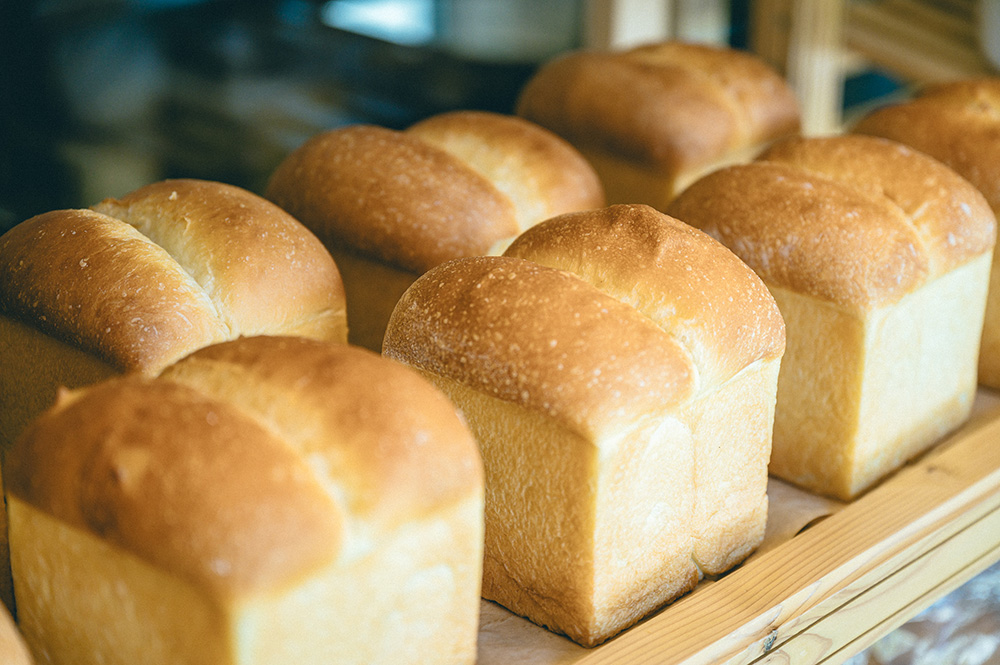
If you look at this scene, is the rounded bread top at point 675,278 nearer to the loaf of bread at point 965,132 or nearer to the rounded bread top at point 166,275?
the rounded bread top at point 166,275

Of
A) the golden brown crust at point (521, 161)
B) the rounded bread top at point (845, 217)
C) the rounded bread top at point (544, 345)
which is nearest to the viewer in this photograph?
the rounded bread top at point (544, 345)

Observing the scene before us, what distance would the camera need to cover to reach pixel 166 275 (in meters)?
1.14

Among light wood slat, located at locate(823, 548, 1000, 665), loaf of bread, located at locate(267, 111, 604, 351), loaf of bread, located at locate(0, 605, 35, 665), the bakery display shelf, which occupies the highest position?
loaf of bread, located at locate(267, 111, 604, 351)

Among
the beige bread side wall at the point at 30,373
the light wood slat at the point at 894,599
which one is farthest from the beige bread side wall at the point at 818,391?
the beige bread side wall at the point at 30,373

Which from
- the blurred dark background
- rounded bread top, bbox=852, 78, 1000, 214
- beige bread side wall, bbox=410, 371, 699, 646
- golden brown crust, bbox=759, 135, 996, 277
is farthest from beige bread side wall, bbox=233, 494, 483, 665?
the blurred dark background

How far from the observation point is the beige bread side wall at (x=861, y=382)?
1.28 meters

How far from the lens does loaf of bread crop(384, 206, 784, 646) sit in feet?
3.18

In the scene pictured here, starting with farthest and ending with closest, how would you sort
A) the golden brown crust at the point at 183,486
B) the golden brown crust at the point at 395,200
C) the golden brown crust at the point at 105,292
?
the golden brown crust at the point at 395,200 → the golden brown crust at the point at 105,292 → the golden brown crust at the point at 183,486

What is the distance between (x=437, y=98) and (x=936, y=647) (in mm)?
1587

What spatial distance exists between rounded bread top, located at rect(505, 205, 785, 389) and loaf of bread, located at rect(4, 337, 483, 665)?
0.29 meters

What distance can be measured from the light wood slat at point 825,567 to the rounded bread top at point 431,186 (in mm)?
584

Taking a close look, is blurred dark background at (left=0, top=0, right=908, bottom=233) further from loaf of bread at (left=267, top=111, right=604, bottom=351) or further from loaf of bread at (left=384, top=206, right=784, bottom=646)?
loaf of bread at (left=384, top=206, right=784, bottom=646)

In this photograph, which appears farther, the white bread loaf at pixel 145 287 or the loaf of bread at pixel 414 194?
the loaf of bread at pixel 414 194

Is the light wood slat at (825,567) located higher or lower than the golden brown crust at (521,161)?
lower
